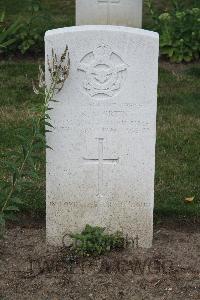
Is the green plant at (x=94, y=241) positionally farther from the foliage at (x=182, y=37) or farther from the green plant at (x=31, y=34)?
the green plant at (x=31, y=34)

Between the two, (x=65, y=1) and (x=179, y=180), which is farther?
(x=65, y=1)

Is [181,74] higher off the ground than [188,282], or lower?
higher

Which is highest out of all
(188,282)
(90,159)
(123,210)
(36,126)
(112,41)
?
(112,41)

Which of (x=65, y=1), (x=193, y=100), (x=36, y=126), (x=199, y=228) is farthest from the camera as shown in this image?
(x=65, y=1)

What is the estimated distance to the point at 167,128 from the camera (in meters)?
6.32

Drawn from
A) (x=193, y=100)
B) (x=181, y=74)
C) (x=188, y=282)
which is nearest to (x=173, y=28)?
(x=181, y=74)

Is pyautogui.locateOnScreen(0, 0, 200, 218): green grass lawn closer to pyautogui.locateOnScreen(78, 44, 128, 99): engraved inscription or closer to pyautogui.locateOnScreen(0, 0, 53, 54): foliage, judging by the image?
pyautogui.locateOnScreen(0, 0, 53, 54): foliage

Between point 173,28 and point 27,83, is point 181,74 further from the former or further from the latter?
point 27,83

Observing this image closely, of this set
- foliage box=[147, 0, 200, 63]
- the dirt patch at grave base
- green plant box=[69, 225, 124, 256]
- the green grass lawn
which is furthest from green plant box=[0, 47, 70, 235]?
foliage box=[147, 0, 200, 63]

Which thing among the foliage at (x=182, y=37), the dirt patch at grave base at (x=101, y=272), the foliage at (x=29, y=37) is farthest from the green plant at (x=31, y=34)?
the dirt patch at grave base at (x=101, y=272)

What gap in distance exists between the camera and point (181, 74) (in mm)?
7805

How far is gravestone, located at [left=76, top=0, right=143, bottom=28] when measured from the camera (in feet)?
26.8

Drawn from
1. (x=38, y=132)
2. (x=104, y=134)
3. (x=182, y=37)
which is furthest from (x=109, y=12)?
(x=38, y=132)

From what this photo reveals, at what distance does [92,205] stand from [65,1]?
22.8 ft
